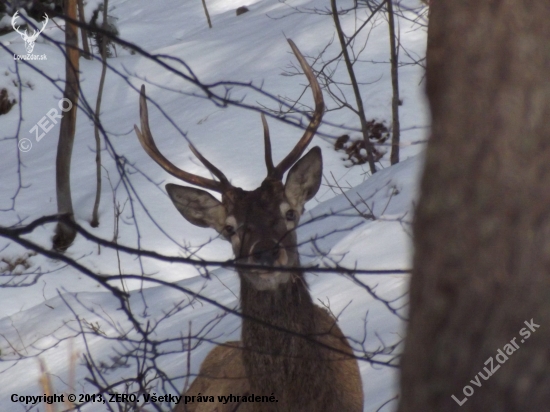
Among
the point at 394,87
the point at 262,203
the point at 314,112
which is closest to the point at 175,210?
the point at 394,87

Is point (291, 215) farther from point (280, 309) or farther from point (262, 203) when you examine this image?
point (280, 309)

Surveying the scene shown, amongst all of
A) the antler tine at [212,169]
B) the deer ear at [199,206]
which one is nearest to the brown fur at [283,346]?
the antler tine at [212,169]

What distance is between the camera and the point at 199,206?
4.44m

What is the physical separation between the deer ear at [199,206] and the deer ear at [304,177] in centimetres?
41

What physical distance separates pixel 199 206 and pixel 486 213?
3143 mm

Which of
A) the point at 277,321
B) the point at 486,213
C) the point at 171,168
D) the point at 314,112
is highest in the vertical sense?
the point at 314,112

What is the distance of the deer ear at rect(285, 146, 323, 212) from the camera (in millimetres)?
4277

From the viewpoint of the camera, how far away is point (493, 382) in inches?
58.0

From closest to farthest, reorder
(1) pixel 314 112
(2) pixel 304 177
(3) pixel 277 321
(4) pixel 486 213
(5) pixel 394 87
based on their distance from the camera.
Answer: (4) pixel 486 213
(3) pixel 277 321
(1) pixel 314 112
(2) pixel 304 177
(5) pixel 394 87

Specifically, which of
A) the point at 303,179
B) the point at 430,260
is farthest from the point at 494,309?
the point at 303,179

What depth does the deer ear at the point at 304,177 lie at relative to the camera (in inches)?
168

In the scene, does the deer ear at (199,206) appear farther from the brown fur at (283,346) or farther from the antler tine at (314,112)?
the antler tine at (314,112)

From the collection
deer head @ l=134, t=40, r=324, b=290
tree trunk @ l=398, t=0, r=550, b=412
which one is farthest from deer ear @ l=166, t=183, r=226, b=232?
tree trunk @ l=398, t=0, r=550, b=412

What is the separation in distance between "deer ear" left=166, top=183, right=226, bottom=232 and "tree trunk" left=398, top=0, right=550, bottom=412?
291 cm
